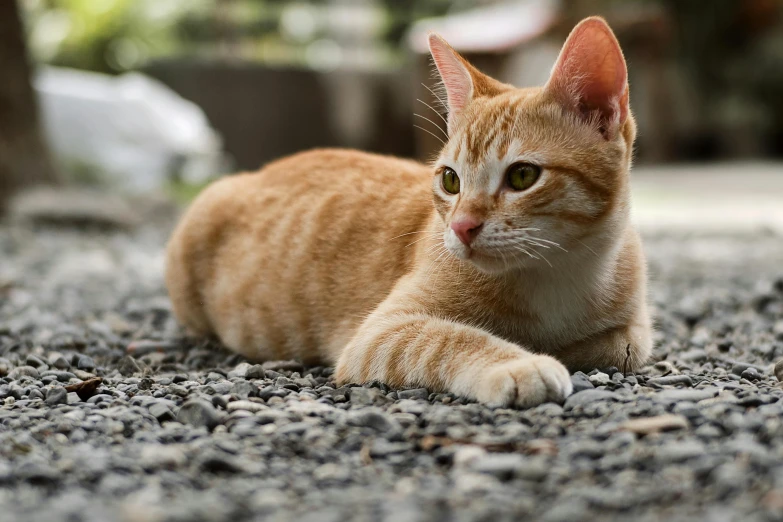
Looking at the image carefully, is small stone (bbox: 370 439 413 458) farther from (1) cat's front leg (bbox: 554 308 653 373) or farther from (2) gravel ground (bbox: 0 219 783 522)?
(1) cat's front leg (bbox: 554 308 653 373)

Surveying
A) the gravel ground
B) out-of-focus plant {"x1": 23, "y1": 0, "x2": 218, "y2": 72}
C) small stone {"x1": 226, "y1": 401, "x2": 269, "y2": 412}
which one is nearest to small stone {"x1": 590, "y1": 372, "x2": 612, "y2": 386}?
the gravel ground

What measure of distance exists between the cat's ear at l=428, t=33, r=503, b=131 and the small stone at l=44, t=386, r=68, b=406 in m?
1.75

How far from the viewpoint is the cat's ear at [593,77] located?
2.82 metres

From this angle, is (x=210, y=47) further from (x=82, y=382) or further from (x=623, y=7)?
(x=82, y=382)

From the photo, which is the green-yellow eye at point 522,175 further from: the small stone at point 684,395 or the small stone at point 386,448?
the small stone at point 386,448

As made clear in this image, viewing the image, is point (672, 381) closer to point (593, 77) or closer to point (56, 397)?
point (593, 77)

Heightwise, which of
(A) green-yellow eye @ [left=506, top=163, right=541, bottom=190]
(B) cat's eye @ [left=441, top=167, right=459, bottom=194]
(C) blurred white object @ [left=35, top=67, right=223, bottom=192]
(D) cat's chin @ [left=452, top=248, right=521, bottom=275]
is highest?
(A) green-yellow eye @ [left=506, top=163, right=541, bottom=190]

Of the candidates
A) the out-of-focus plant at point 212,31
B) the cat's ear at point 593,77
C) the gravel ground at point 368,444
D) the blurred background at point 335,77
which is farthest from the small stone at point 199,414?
the out-of-focus plant at point 212,31

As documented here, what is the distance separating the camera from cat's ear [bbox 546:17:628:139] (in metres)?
2.82

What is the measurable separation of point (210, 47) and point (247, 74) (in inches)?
43.7

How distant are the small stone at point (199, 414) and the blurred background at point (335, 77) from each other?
724 centimetres

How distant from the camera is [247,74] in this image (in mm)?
13727

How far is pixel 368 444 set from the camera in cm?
230

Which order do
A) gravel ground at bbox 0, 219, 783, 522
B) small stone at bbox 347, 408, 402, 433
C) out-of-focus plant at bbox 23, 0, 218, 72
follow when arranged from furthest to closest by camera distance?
out-of-focus plant at bbox 23, 0, 218, 72
small stone at bbox 347, 408, 402, 433
gravel ground at bbox 0, 219, 783, 522
